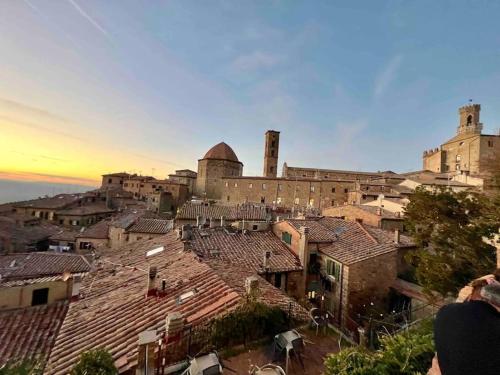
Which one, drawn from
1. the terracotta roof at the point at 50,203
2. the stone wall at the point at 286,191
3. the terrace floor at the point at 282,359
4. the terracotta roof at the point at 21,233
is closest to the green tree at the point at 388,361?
the terrace floor at the point at 282,359

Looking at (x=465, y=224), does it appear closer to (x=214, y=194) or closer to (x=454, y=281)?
(x=454, y=281)

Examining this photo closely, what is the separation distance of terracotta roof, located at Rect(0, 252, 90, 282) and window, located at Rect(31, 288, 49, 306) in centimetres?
581

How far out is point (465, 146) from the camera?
45.5m

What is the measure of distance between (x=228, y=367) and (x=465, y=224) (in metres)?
9.48

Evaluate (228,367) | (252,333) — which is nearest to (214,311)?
(252,333)

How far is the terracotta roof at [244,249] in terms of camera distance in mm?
12159

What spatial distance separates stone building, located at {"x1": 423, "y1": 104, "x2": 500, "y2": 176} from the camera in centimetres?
4234

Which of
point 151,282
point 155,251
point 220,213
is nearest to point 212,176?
point 220,213

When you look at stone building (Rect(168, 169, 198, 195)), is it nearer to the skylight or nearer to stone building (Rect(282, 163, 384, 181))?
stone building (Rect(282, 163, 384, 181))

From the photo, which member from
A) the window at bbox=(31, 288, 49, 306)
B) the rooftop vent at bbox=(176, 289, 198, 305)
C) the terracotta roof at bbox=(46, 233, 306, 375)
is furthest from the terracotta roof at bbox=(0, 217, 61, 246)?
the rooftop vent at bbox=(176, 289, 198, 305)

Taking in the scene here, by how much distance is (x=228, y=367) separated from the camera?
426cm

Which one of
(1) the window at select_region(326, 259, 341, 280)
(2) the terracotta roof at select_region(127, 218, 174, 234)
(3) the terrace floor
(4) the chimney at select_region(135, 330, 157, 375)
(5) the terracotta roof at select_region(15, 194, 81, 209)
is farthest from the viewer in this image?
(5) the terracotta roof at select_region(15, 194, 81, 209)

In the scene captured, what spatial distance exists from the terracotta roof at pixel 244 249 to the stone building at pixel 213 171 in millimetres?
37018

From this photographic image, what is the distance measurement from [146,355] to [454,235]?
33.3ft
